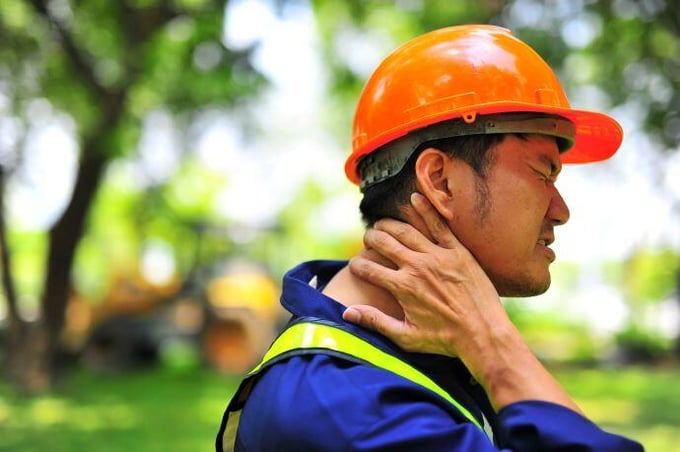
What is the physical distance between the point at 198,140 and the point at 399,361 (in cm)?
2752

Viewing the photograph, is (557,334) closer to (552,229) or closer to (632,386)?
(632,386)

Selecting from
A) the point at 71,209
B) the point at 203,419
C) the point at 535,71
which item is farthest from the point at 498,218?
the point at 71,209

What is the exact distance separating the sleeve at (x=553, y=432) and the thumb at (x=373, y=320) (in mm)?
312

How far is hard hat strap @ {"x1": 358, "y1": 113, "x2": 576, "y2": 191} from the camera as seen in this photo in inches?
72.5

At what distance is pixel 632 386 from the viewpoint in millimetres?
15016

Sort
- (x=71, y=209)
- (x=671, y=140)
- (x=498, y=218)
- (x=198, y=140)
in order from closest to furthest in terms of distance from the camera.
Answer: (x=498, y=218) → (x=671, y=140) → (x=71, y=209) → (x=198, y=140)

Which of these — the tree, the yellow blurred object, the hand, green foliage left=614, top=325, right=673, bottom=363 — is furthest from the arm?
green foliage left=614, top=325, right=673, bottom=363

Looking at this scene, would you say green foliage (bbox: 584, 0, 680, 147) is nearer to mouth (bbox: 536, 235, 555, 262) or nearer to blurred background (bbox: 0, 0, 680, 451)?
blurred background (bbox: 0, 0, 680, 451)

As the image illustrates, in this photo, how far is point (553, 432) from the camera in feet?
4.80

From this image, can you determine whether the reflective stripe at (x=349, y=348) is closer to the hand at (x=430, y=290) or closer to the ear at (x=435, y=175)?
the hand at (x=430, y=290)

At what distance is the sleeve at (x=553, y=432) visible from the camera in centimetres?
146

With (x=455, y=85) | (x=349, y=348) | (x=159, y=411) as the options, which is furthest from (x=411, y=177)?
(x=159, y=411)

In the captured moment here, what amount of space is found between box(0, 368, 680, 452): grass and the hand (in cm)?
721

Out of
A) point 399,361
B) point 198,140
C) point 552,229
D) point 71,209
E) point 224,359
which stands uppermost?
point 198,140
